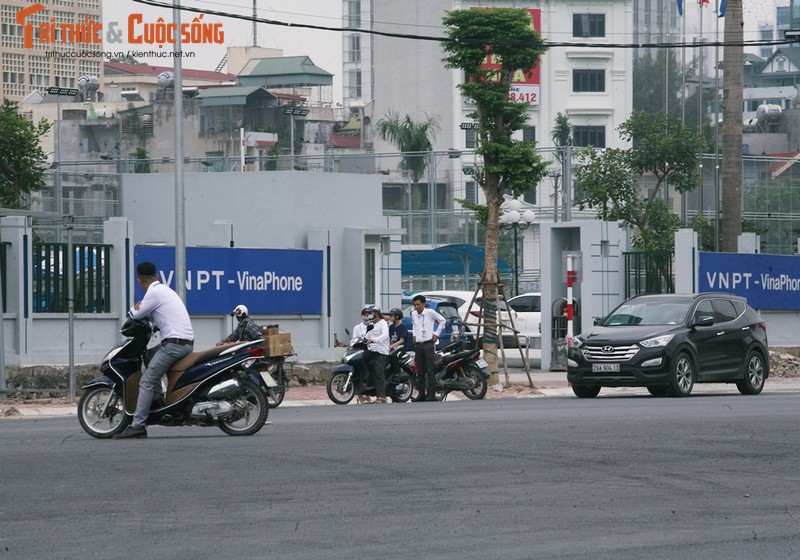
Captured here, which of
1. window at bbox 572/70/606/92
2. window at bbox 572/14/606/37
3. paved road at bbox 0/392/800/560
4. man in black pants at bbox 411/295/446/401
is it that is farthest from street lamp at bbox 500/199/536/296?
window at bbox 572/14/606/37

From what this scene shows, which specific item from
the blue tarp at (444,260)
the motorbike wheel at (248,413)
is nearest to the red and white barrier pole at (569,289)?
the blue tarp at (444,260)

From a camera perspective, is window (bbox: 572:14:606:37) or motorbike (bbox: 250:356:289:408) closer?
motorbike (bbox: 250:356:289:408)

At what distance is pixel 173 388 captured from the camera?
583 inches

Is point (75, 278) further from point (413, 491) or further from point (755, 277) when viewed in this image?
point (755, 277)

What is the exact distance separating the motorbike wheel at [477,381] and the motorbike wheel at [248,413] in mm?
9238

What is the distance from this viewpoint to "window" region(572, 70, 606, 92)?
325ft

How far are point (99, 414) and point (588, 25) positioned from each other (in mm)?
87346

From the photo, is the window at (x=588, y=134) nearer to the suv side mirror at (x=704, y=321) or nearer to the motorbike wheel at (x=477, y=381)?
the suv side mirror at (x=704, y=321)

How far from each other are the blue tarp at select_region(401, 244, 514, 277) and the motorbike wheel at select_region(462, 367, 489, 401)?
1999 cm

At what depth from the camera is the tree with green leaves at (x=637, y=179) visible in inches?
2395

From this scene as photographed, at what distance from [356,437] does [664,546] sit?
20.4 ft

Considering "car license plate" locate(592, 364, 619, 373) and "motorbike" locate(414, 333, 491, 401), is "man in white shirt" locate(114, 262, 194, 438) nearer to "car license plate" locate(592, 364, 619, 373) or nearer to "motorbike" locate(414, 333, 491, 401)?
"motorbike" locate(414, 333, 491, 401)

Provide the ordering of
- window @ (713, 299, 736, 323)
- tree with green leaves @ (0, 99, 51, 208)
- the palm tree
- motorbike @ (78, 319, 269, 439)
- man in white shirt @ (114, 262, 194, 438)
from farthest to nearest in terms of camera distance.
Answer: the palm tree
tree with green leaves @ (0, 99, 51, 208)
window @ (713, 299, 736, 323)
motorbike @ (78, 319, 269, 439)
man in white shirt @ (114, 262, 194, 438)

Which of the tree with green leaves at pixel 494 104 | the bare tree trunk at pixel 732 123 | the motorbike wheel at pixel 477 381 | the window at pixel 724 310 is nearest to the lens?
the motorbike wheel at pixel 477 381
